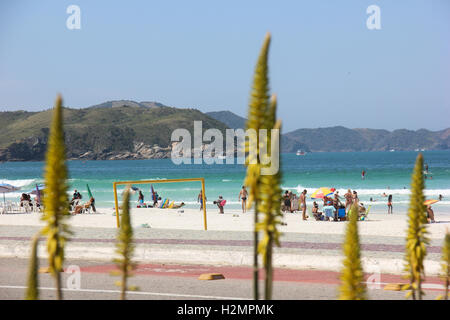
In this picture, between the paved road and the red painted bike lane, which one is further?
the red painted bike lane

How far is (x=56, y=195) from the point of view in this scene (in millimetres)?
2217

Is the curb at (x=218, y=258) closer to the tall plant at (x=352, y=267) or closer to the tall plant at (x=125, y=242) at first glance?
the tall plant at (x=352, y=267)

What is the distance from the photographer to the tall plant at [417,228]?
247cm

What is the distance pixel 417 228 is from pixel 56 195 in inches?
64.4

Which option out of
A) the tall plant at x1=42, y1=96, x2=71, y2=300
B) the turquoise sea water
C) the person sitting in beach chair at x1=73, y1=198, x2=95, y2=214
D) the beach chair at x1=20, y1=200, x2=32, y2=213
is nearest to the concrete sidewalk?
the turquoise sea water

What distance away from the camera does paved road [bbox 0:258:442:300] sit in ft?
29.0

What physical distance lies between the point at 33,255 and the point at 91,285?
7886mm

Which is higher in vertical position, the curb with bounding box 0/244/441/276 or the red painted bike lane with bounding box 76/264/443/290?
the curb with bounding box 0/244/441/276

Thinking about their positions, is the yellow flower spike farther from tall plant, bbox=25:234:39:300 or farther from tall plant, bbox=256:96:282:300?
tall plant, bbox=256:96:282:300

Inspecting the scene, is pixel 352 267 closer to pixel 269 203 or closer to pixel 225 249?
pixel 269 203

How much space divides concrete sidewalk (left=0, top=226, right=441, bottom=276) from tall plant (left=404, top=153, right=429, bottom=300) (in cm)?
789

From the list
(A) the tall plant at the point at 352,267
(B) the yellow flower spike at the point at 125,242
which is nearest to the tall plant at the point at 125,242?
(B) the yellow flower spike at the point at 125,242

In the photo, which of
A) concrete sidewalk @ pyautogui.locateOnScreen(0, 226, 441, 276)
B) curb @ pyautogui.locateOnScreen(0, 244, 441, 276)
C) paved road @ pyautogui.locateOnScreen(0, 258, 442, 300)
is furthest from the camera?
concrete sidewalk @ pyautogui.locateOnScreen(0, 226, 441, 276)
